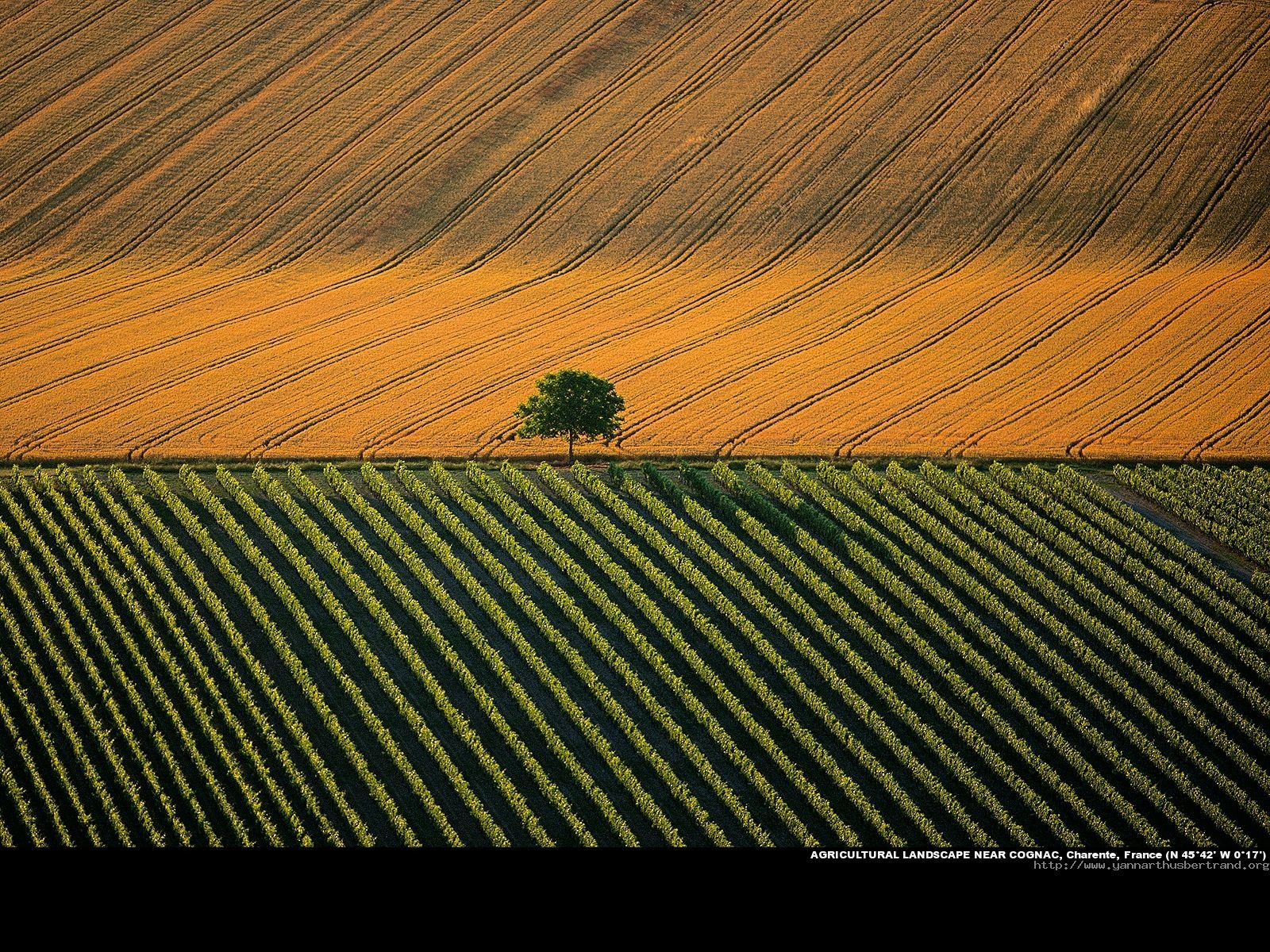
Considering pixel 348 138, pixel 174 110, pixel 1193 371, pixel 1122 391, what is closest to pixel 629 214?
pixel 348 138

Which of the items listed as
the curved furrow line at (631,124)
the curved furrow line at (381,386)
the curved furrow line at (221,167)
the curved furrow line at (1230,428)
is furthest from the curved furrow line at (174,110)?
the curved furrow line at (1230,428)

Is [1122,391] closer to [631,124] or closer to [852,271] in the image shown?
[852,271]

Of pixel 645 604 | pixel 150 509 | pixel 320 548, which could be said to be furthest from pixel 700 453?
pixel 150 509

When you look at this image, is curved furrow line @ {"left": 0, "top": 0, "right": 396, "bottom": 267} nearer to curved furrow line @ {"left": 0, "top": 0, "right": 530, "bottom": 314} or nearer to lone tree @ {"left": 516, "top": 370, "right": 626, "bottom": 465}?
curved furrow line @ {"left": 0, "top": 0, "right": 530, "bottom": 314}

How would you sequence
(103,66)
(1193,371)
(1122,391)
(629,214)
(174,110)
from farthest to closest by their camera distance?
(103,66)
(174,110)
(629,214)
(1193,371)
(1122,391)

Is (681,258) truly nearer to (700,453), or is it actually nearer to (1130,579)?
(700,453)

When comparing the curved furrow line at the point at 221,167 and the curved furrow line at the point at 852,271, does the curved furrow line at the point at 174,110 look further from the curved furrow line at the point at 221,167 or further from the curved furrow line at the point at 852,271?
the curved furrow line at the point at 852,271
